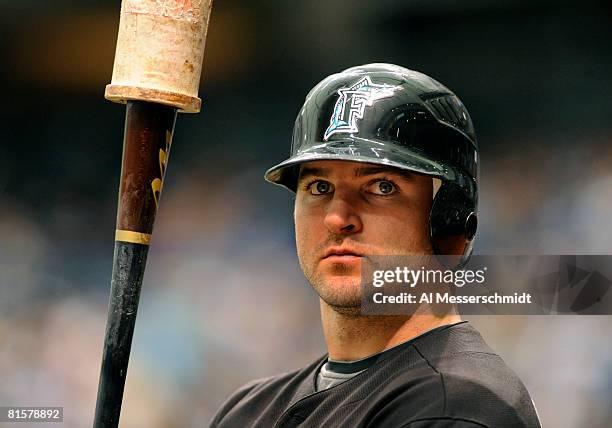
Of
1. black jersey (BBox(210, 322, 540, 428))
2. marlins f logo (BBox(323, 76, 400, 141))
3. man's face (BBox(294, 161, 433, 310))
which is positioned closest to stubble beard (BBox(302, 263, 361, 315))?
man's face (BBox(294, 161, 433, 310))

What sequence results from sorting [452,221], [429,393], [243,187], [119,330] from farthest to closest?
[243,187] < [452,221] < [119,330] < [429,393]

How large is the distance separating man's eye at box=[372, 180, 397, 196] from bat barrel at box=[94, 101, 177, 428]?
35 centimetres

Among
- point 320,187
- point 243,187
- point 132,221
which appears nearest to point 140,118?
point 132,221

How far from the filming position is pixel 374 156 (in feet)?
5.68

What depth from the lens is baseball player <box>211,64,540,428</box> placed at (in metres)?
1.73

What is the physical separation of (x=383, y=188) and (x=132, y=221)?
42 cm

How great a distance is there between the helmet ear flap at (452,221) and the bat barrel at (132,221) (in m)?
0.47

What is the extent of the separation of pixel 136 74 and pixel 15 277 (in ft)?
5.96

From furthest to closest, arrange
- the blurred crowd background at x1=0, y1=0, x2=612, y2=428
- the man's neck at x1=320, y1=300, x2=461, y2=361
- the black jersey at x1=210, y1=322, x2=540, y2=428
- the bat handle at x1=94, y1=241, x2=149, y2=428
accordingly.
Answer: the blurred crowd background at x1=0, y1=0, x2=612, y2=428 → the man's neck at x1=320, y1=300, x2=461, y2=361 → the bat handle at x1=94, y1=241, x2=149, y2=428 → the black jersey at x1=210, y1=322, x2=540, y2=428

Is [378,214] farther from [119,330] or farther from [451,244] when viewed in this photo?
[119,330]

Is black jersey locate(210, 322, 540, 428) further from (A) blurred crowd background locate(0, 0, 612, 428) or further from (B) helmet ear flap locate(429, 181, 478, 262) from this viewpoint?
(A) blurred crowd background locate(0, 0, 612, 428)

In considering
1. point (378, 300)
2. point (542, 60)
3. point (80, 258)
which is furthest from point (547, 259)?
point (80, 258)

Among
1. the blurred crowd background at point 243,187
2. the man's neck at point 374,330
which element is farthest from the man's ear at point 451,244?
the blurred crowd background at point 243,187

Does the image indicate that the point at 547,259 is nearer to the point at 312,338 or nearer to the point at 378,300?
the point at 312,338
